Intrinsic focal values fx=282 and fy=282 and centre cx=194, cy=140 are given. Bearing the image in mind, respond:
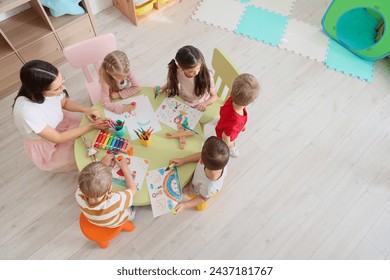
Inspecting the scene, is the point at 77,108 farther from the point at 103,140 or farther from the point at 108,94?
the point at 103,140

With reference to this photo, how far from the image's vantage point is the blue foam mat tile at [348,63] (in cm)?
323

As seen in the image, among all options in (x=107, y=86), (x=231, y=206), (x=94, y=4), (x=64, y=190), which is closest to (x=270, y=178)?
(x=231, y=206)

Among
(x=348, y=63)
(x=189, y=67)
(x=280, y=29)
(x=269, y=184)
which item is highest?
(x=189, y=67)

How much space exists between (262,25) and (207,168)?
98.9 inches

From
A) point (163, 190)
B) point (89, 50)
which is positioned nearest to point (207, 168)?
point (163, 190)

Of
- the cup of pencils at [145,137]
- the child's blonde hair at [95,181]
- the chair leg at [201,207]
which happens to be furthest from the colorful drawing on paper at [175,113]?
the chair leg at [201,207]

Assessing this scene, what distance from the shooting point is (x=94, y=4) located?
3355 mm

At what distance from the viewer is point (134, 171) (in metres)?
1.80

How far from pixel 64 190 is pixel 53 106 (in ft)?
2.70

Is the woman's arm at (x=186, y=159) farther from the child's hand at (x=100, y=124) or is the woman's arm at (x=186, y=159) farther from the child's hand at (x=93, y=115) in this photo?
the child's hand at (x=93, y=115)

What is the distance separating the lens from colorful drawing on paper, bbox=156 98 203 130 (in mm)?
2006

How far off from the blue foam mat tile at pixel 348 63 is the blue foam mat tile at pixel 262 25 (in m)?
0.63
